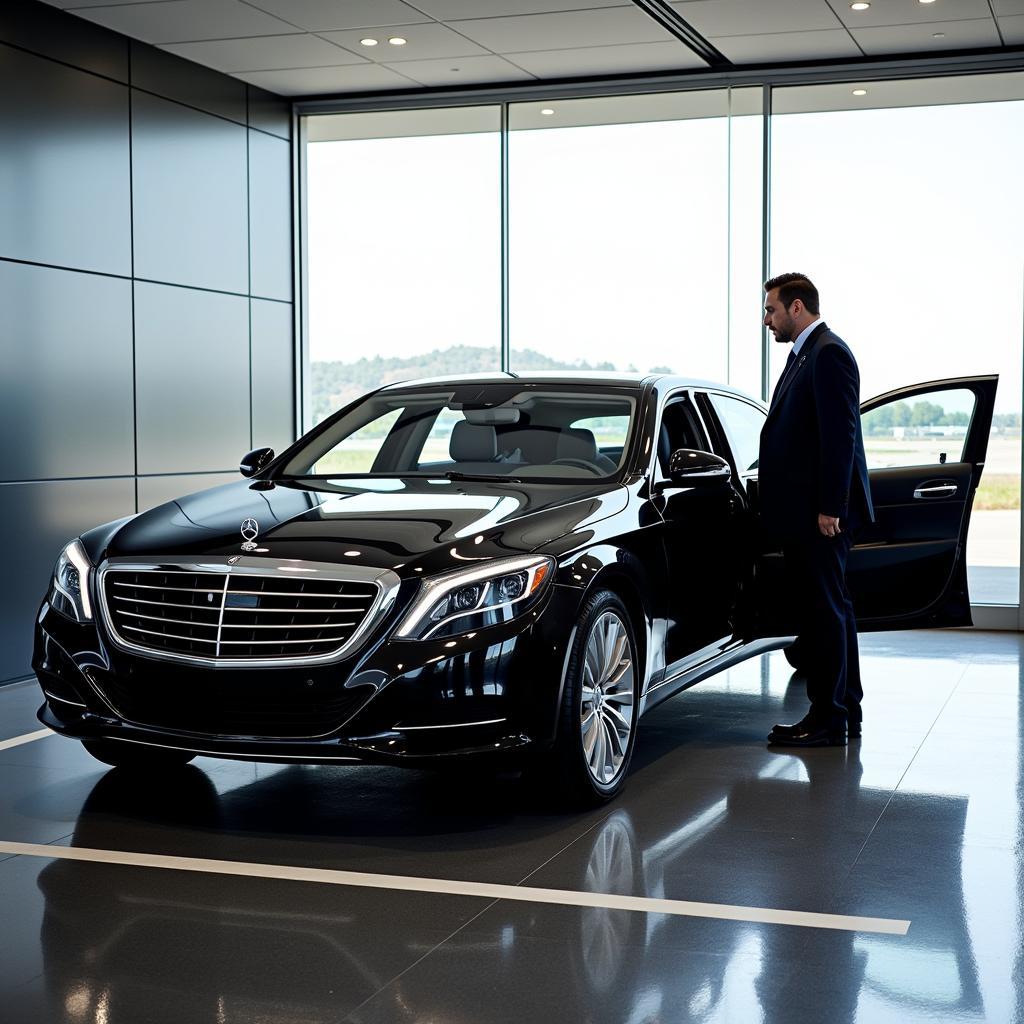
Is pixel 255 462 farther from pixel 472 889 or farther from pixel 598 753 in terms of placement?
pixel 472 889

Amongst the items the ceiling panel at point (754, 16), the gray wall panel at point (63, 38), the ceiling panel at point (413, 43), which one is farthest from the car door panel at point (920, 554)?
the gray wall panel at point (63, 38)

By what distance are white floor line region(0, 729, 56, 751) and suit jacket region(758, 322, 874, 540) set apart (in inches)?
126

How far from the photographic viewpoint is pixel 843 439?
18.7ft

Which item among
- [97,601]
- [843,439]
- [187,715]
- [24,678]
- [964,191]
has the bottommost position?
[24,678]

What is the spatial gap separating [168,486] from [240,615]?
5172 millimetres

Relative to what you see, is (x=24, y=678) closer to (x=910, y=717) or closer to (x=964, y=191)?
(x=910, y=717)

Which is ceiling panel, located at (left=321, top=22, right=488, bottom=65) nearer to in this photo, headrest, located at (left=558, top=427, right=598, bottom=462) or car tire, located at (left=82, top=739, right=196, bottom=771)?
headrest, located at (left=558, top=427, right=598, bottom=462)

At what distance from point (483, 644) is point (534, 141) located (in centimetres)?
701

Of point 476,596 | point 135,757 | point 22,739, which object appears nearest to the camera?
point 476,596

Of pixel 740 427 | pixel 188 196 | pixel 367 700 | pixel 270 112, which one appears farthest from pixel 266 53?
pixel 367 700

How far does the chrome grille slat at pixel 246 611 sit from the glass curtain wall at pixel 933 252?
20.0ft

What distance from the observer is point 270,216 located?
10789 millimetres

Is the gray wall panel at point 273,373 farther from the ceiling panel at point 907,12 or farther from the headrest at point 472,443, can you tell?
the headrest at point 472,443

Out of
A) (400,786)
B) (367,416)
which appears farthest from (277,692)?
(367,416)
